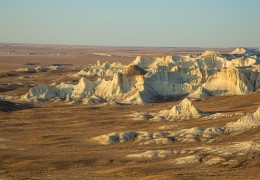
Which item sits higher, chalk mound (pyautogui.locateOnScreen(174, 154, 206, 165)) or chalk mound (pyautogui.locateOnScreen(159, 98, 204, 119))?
chalk mound (pyautogui.locateOnScreen(174, 154, 206, 165))

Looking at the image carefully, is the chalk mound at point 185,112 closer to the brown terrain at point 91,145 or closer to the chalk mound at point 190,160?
the brown terrain at point 91,145

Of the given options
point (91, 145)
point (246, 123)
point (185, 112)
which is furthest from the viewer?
point (185, 112)

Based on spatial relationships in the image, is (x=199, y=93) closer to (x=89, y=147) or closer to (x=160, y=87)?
(x=160, y=87)

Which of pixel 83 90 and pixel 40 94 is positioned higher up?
pixel 83 90

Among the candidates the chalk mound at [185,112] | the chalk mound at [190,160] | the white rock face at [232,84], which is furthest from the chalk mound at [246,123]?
the white rock face at [232,84]

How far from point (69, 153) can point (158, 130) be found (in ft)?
60.2

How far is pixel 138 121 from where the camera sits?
76875 millimetres

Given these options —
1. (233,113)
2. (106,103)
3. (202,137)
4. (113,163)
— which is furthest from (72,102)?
(113,163)

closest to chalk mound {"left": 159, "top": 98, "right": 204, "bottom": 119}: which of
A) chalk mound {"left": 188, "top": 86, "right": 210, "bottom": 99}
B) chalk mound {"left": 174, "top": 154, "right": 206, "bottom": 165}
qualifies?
chalk mound {"left": 188, "top": 86, "right": 210, "bottom": 99}

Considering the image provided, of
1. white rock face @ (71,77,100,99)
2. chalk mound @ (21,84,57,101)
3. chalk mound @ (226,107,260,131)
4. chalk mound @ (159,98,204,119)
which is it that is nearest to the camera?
chalk mound @ (226,107,260,131)

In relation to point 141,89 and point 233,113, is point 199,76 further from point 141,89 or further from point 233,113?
point 233,113

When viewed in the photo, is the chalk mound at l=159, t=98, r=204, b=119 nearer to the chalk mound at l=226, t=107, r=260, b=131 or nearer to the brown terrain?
the brown terrain

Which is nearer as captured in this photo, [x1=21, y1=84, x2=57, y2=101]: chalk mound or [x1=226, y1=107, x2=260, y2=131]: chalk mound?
[x1=226, y1=107, x2=260, y2=131]: chalk mound

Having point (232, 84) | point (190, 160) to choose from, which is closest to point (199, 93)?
point (232, 84)
